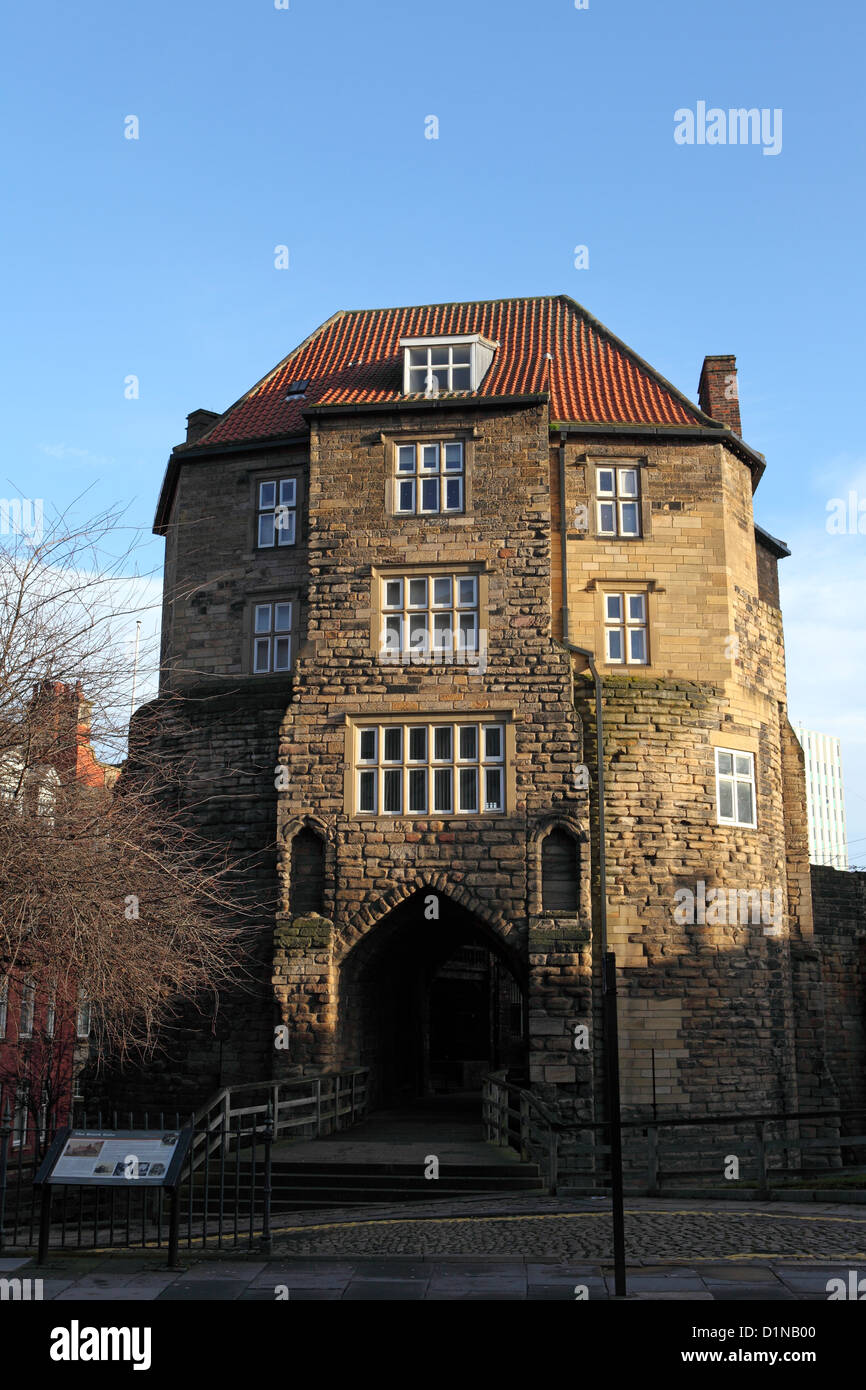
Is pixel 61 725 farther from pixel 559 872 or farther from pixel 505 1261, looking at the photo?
pixel 559 872

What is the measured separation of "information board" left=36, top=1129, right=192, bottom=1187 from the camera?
11.4 meters

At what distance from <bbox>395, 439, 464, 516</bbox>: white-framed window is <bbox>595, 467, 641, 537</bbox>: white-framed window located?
8.70ft

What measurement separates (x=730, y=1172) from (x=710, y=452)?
498 inches

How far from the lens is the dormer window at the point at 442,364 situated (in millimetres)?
25328

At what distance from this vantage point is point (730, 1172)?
21.6 m

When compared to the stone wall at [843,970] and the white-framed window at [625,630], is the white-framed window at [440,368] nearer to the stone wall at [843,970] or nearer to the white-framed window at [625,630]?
the white-framed window at [625,630]

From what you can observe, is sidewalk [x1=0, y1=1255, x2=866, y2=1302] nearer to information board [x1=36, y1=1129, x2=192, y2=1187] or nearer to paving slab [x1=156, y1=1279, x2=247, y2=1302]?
paving slab [x1=156, y1=1279, x2=247, y2=1302]

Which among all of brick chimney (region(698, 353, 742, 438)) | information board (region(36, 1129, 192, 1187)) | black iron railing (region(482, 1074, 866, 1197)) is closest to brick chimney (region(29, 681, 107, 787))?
information board (region(36, 1129, 192, 1187))

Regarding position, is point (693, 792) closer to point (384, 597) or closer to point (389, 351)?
point (384, 597)

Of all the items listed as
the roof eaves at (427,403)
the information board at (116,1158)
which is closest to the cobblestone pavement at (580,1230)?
the information board at (116,1158)

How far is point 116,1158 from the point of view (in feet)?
38.1

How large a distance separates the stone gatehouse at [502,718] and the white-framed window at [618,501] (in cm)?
5

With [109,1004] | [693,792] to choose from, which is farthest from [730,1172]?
[109,1004]

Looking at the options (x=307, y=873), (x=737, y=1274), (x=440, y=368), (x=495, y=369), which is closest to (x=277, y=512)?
(x=440, y=368)
